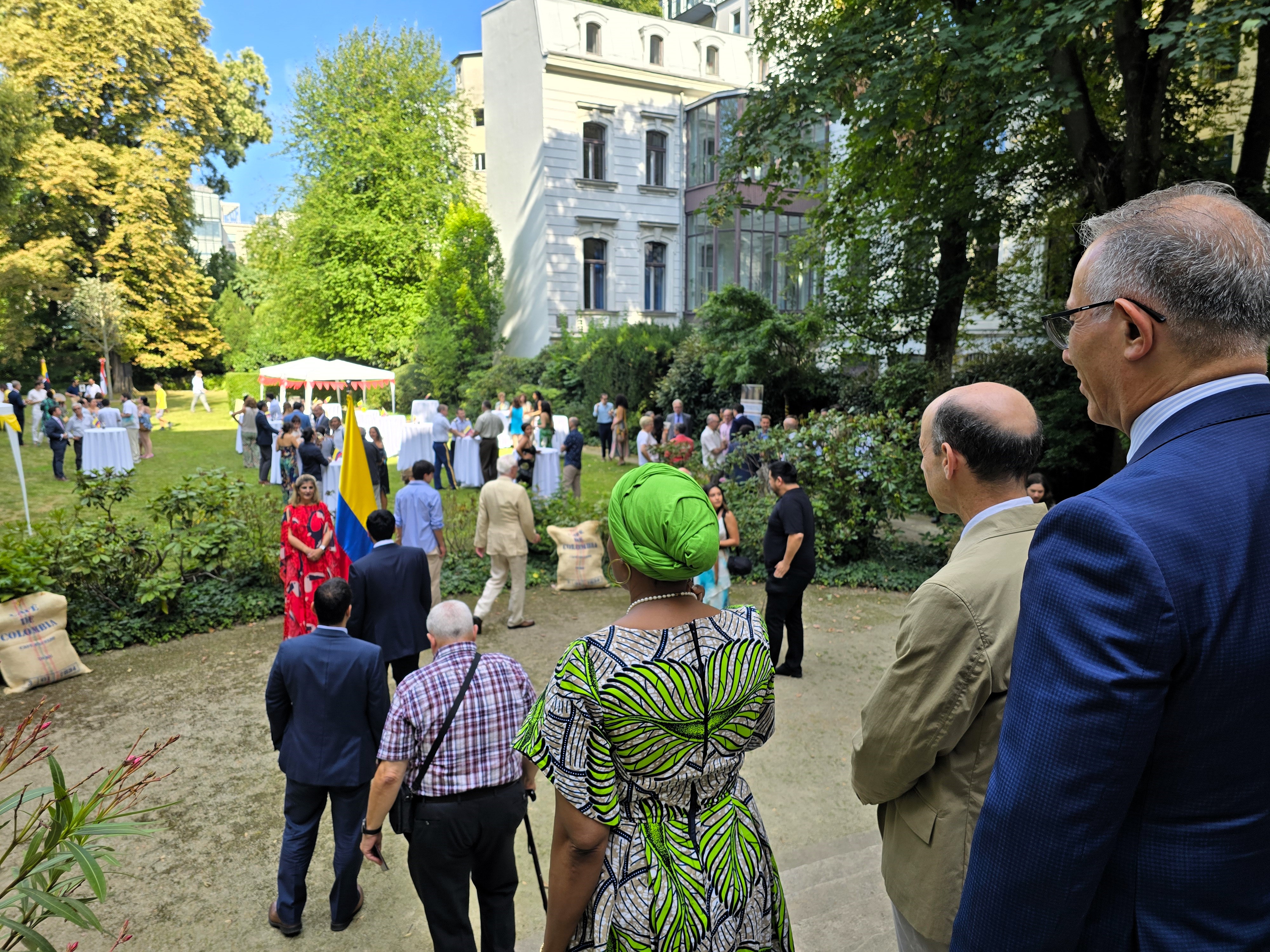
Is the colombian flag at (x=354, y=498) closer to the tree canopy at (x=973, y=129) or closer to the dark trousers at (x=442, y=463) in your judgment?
the tree canopy at (x=973, y=129)

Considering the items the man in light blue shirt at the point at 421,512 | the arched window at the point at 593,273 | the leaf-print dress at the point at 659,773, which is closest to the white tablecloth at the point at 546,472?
the man in light blue shirt at the point at 421,512

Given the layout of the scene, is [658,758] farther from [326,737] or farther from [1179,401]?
[326,737]

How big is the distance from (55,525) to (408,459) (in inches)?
379

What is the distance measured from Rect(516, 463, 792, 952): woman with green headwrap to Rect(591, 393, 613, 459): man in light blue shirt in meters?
19.4

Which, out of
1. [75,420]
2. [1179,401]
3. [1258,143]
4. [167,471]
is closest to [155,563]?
[1179,401]

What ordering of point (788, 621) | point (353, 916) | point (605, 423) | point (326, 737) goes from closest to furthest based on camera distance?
1. point (326, 737)
2. point (353, 916)
3. point (788, 621)
4. point (605, 423)

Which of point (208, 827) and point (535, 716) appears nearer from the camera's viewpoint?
point (535, 716)

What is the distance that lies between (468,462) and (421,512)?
30.0 feet

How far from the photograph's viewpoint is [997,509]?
7.36 feet

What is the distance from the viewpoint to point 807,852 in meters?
4.68

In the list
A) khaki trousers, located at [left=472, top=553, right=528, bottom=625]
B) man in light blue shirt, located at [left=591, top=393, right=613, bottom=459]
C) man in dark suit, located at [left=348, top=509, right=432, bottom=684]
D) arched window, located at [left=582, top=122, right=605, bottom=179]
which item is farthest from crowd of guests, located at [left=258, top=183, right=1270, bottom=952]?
arched window, located at [left=582, top=122, right=605, bottom=179]

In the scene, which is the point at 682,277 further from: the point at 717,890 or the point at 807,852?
the point at 717,890

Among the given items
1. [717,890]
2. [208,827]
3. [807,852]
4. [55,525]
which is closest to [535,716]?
[717,890]

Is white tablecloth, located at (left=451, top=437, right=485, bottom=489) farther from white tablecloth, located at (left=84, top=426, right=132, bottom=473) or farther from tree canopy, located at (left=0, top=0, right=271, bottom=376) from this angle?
tree canopy, located at (left=0, top=0, right=271, bottom=376)
